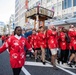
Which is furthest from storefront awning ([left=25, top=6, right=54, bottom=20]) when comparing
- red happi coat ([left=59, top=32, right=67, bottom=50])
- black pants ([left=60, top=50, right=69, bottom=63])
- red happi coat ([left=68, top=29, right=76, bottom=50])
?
red happi coat ([left=68, top=29, right=76, bottom=50])

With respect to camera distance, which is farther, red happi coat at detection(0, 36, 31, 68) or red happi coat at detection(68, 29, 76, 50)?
red happi coat at detection(68, 29, 76, 50)

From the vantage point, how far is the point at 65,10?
45.1 m

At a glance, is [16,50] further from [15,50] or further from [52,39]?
[52,39]

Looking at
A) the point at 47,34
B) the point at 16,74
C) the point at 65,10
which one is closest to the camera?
the point at 16,74

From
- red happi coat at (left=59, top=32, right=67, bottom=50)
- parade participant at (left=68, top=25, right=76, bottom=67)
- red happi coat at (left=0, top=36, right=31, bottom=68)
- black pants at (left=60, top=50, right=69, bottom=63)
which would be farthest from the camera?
black pants at (left=60, top=50, right=69, bottom=63)

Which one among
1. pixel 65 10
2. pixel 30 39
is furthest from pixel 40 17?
pixel 65 10

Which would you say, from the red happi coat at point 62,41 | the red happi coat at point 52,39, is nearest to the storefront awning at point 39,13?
the red happi coat at point 62,41

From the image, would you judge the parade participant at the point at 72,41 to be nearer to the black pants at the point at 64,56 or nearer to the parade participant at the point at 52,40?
the black pants at the point at 64,56

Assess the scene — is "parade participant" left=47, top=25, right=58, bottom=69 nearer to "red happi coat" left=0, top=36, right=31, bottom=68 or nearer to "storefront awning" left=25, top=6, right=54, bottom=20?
"red happi coat" left=0, top=36, right=31, bottom=68

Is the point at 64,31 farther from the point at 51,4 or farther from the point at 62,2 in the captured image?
the point at 51,4

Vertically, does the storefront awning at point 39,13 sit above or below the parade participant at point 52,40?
above

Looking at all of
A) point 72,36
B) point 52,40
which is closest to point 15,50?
point 52,40

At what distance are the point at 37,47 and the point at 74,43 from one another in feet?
9.94

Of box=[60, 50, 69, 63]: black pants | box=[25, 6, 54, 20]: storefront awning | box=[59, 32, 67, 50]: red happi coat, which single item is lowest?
box=[60, 50, 69, 63]: black pants
